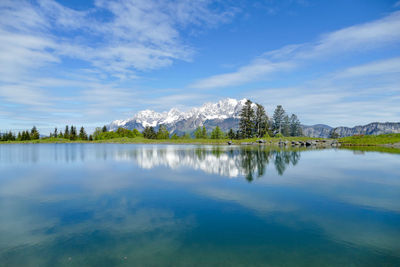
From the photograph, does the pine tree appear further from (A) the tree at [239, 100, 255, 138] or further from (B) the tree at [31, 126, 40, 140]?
(A) the tree at [239, 100, 255, 138]

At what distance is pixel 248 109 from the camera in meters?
125

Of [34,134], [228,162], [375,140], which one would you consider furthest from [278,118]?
[34,134]

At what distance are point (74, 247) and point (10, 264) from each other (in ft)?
6.31

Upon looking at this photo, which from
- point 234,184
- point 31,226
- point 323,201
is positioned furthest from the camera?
point 234,184

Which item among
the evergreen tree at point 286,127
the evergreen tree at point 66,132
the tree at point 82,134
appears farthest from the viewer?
the tree at point 82,134

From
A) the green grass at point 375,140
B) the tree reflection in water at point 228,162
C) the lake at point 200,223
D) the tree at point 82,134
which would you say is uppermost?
the tree at point 82,134

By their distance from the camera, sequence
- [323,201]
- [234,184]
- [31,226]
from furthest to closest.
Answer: [234,184] < [323,201] < [31,226]

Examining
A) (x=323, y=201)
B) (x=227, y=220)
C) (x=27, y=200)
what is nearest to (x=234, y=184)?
(x=323, y=201)

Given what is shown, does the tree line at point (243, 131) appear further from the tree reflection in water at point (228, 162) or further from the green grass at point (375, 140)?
the tree reflection in water at point (228, 162)

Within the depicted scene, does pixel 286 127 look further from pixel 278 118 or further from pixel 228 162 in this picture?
pixel 228 162

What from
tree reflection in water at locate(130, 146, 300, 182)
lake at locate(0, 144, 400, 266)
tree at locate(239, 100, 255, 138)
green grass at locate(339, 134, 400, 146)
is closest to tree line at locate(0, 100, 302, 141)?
tree at locate(239, 100, 255, 138)

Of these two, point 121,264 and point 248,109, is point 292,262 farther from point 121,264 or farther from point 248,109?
point 248,109

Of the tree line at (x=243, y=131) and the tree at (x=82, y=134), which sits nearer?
the tree line at (x=243, y=131)

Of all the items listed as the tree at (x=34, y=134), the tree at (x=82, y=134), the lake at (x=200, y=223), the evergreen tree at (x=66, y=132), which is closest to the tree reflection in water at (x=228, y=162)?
the lake at (x=200, y=223)
